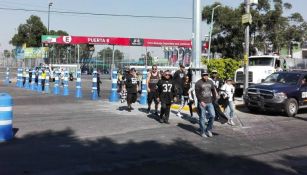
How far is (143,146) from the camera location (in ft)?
34.2

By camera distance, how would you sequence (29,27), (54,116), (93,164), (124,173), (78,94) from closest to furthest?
(124,173) < (93,164) < (54,116) < (78,94) < (29,27)

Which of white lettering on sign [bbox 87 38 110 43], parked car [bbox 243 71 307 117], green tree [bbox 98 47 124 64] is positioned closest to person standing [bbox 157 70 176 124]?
parked car [bbox 243 71 307 117]

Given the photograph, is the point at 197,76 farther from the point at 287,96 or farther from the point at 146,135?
the point at 146,135

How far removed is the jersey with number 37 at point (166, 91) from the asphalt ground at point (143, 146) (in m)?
0.78

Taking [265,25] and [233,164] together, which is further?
[265,25]

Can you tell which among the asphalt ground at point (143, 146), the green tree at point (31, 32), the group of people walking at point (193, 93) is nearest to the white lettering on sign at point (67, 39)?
the group of people walking at point (193, 93)

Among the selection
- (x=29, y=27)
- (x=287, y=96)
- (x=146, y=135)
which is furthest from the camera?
(x=29, y=27)

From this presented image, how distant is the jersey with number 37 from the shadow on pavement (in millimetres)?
2981

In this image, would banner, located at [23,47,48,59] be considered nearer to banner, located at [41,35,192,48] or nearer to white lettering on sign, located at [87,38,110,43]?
banner, located at [41,35,192,48]

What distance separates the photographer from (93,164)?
27.8 ft

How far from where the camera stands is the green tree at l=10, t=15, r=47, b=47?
80375 millimetres

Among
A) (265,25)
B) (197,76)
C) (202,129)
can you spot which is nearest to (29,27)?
(265,25)

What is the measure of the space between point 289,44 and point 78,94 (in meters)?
35.5

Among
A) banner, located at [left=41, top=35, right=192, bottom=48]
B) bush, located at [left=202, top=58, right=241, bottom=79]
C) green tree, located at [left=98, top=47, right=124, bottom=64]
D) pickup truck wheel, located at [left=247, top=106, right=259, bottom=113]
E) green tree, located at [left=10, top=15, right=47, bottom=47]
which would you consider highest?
green tree, located at [left=10, top=15, right=47, bottom=47]
